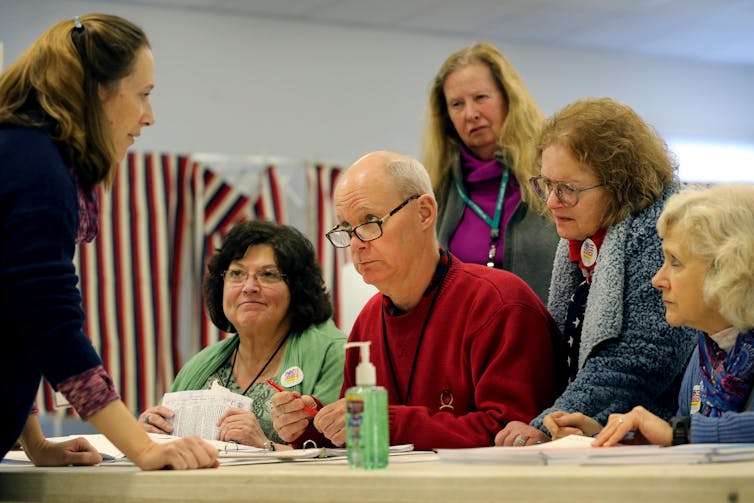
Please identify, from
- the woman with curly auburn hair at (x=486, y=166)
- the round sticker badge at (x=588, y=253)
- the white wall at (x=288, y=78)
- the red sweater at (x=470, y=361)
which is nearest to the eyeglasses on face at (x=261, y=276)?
the woman with curly auburn hair at (x=486, y=166)

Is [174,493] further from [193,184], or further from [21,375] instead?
[193,184]

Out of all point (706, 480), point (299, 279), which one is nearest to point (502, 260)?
point (299, 279)

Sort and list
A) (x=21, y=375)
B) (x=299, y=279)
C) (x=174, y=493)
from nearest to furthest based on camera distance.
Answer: (x=174, y=493) → (x=21, y=375) → (x=299, y=279)

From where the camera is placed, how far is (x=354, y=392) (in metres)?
1.58

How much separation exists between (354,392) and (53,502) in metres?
0.58

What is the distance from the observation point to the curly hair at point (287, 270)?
131 inches

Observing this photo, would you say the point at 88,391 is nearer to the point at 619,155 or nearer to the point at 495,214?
the point at 619,155

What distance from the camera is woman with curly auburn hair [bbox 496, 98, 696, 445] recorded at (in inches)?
87.1

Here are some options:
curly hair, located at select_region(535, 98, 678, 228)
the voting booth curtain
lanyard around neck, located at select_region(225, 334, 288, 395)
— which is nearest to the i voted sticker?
curly hair, located at select_region(535, 98, 678, 228)

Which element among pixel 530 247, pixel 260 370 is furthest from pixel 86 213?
pixel 530 247

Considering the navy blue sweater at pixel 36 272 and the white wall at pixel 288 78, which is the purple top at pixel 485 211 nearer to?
the navy blue sweater at pixel 36 272

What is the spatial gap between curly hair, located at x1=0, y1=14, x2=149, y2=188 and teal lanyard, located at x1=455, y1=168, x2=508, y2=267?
1552 mm

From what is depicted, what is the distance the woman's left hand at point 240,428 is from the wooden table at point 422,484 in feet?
3.24

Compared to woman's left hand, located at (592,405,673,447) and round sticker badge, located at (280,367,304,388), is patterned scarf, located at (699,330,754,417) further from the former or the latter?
round sticker badge, located at (280,367,304,388)
